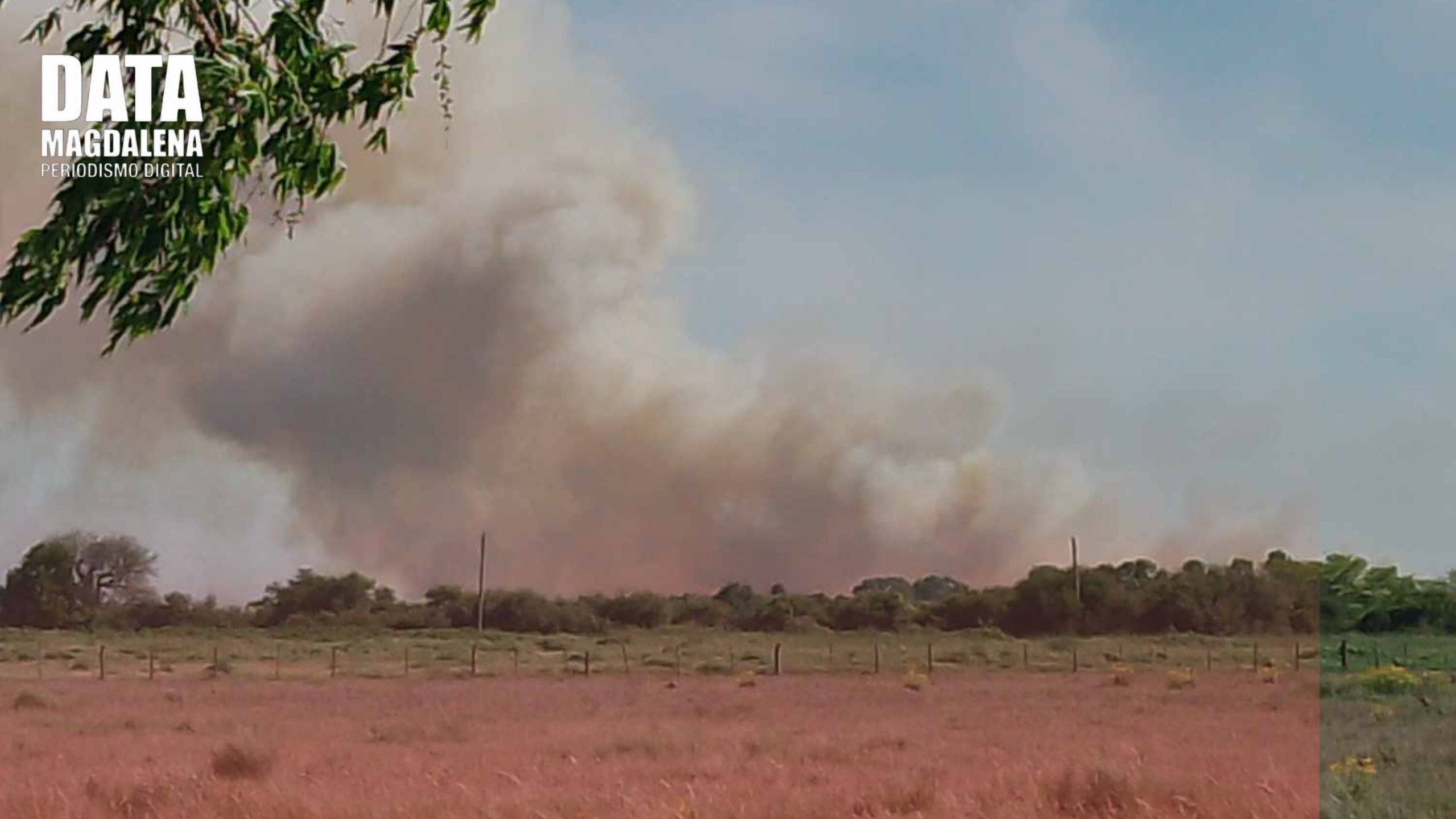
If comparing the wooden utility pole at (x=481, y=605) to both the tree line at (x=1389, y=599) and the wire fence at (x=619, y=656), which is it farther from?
the tree line at (x=1389, y=599)

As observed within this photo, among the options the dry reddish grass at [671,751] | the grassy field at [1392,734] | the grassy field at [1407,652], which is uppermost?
the grassy field at [1407,652]

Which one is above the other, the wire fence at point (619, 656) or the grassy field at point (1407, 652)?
the grassy field at point (1407, 652)

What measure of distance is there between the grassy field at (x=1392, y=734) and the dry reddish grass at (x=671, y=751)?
397mm

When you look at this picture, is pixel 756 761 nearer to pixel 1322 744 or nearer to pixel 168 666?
pixel 1322 744

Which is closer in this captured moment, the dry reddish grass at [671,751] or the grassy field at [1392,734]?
the grassy field at [1392,734]

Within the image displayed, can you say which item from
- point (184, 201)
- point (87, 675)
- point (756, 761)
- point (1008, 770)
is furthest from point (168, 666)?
→ point (184, 201)

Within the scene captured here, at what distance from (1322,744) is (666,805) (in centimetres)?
1031

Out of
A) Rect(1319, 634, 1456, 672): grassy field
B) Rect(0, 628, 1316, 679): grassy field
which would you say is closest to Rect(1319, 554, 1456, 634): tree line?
Rect(1319, 634, 1456, 672): grassy field

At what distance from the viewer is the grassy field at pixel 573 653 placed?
2152 inches

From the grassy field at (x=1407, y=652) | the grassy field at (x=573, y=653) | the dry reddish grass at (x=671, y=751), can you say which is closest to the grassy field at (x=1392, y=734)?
the grassy field at (x=1407, y=652)

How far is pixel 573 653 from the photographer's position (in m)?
67.2

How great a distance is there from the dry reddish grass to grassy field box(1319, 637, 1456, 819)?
0.40 metres

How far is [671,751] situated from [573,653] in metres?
44.9

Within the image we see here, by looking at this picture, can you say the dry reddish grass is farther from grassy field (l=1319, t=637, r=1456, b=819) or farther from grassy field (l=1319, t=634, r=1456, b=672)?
grassy field (l=1319, t=634, r=1456, b=672)
